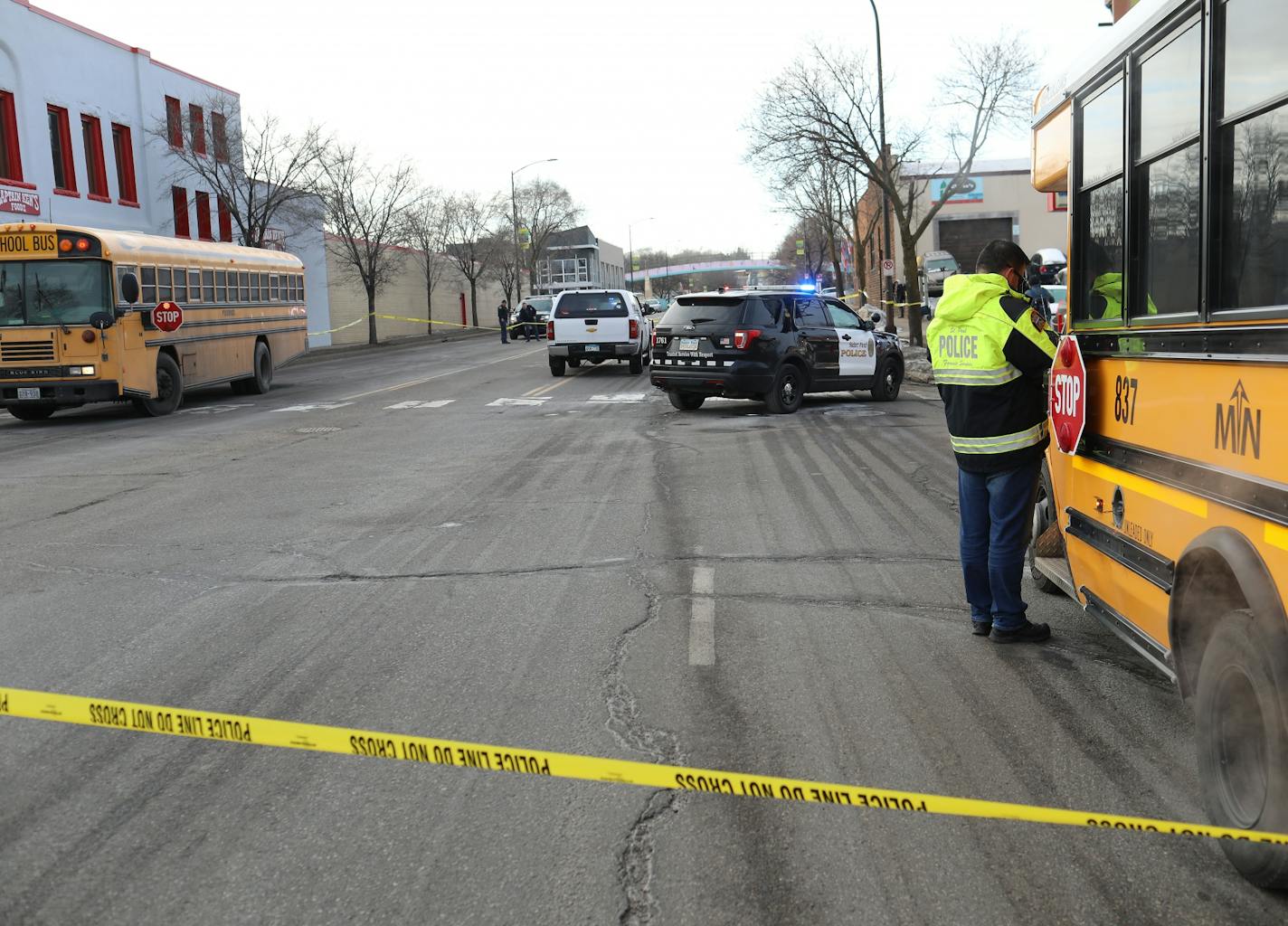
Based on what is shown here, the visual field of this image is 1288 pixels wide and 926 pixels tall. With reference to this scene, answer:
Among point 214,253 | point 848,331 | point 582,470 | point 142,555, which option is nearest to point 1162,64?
point 142,555

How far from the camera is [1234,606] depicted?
3496mm

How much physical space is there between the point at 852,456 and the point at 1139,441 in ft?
26.2

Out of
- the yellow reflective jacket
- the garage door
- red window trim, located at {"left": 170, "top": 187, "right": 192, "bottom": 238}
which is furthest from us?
the garage door

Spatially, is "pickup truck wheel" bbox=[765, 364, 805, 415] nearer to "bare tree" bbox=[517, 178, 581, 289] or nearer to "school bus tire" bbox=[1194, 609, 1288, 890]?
"school bus tire" bbox=[1194, 609, 1288, 890]

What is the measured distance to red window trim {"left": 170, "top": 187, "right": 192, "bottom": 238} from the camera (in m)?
38.9

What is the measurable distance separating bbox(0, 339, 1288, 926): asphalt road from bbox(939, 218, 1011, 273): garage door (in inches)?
2459

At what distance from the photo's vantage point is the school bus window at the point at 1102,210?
15.6 ft

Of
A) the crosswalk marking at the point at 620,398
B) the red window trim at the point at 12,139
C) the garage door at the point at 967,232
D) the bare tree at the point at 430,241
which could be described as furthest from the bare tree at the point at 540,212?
the crosswalk marking at the point at 620,398

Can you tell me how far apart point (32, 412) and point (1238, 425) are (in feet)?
66.4

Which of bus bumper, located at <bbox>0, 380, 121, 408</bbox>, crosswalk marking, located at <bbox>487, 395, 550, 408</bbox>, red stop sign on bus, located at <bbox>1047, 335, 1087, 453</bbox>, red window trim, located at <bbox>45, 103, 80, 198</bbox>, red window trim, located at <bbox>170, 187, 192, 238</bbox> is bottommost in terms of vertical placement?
crosswalk marking, located at <bbox>487, 395, 550, 408</bbox>

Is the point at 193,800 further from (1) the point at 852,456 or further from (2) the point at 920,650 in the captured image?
(1) the point at 852,456

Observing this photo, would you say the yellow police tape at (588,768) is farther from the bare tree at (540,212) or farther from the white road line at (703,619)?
the bare tree at (540,212)

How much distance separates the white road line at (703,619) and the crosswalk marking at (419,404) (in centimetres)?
1301

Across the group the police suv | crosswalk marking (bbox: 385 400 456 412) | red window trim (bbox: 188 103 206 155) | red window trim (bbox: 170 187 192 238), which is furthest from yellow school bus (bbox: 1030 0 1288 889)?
red window trim (bbox: 170 187 192 238)
